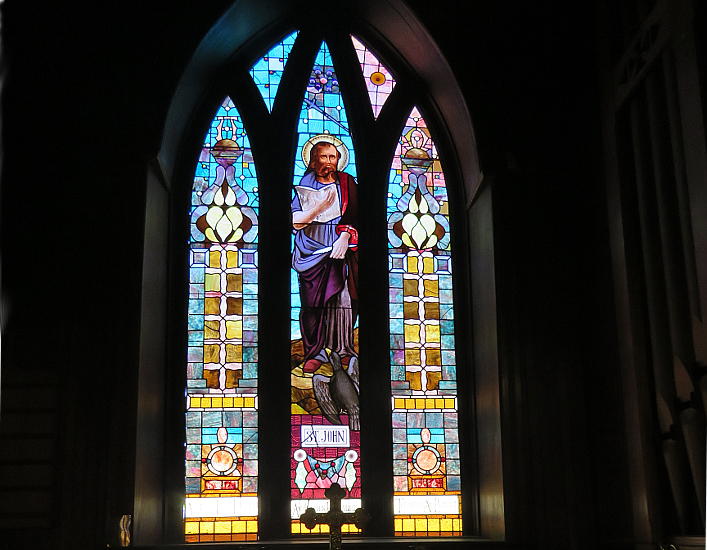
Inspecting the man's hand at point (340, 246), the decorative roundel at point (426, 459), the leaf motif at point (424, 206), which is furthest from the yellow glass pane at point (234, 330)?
the leaf motif at point (424, 206)

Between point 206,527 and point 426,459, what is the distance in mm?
1460

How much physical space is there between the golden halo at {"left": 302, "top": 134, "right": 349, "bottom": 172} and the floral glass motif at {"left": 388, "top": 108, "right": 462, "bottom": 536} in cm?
35

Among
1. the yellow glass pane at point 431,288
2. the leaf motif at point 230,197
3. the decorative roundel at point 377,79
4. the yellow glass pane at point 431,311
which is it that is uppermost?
the decorative roundel at point 377,79

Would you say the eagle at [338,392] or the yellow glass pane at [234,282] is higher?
the yellow glass pane at [234,282]

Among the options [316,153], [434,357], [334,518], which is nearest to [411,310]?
[434,357]

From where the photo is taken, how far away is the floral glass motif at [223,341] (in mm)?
5570

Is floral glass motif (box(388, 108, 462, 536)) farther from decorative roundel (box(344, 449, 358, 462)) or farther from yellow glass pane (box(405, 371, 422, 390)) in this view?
decorative roundel (box(344, 449, 358, 462))

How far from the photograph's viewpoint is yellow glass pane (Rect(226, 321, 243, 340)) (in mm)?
5828

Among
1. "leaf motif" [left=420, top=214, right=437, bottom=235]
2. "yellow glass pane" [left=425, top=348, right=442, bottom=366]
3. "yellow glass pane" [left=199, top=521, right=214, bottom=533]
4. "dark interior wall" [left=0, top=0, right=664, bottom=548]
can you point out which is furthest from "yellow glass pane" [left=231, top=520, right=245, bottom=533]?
"leaf motif" [left=420, top=214, right=437, bottom=235]

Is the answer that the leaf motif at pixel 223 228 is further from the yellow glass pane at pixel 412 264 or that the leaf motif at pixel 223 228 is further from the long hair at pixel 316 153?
the yellow glass pane at pixel 412 264

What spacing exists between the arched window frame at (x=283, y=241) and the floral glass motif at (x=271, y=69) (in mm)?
68
